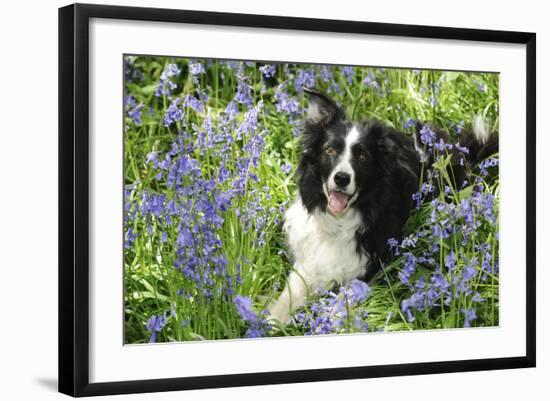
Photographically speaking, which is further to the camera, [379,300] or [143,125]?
[379,300]

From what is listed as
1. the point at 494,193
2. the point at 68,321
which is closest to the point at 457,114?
the point at 494,193

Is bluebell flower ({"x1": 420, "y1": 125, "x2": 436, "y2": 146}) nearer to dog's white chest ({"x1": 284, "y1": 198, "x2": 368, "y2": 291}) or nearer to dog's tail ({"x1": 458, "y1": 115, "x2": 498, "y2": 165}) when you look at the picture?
dog's tail ({"x1": 458, "y1": 115, "x2": 498, "y2": 165})

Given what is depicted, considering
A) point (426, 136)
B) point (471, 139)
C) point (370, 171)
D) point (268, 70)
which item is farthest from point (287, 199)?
point (471, 139)

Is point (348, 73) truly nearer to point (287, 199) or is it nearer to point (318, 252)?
point (287, 199)

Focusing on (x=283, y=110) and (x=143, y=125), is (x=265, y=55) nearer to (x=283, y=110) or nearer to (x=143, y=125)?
(x=283, y=110)

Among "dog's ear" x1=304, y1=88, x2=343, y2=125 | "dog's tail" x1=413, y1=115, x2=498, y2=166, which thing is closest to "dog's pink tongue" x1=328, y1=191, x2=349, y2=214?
"dog's ear" x1=304, y1=88, x2=343, y2=125

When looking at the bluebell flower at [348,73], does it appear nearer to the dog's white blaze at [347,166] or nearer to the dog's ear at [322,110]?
the dog's ear at [322,110]

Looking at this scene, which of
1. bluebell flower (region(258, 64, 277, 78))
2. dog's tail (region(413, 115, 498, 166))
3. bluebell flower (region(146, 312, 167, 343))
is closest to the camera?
bluebell flower (region(146, 312, 167, 343))

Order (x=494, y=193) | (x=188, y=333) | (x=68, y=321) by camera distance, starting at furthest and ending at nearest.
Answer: (x=494, y=193) < (x=188, y=333) < (x=68, y=321)
